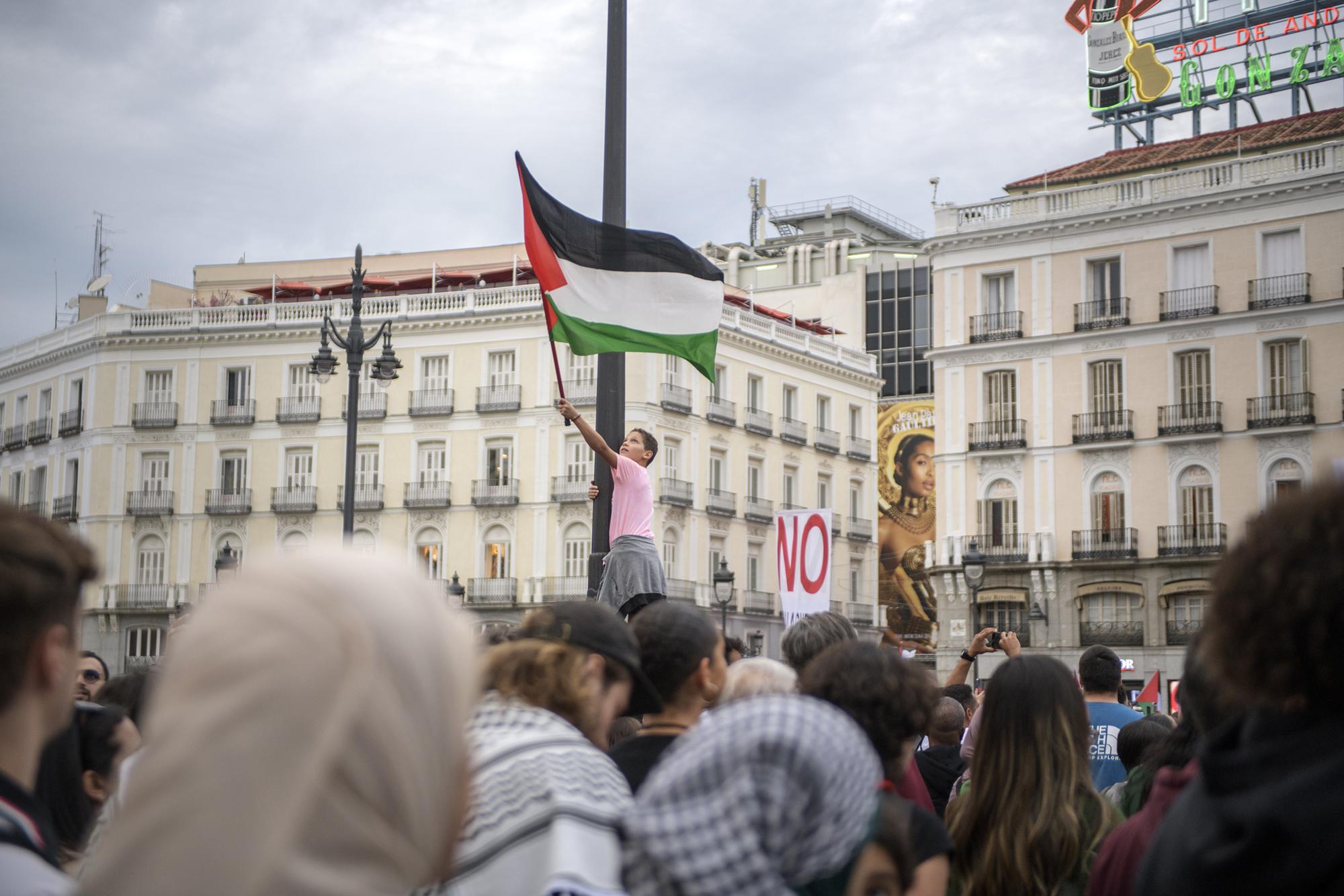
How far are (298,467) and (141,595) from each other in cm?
803

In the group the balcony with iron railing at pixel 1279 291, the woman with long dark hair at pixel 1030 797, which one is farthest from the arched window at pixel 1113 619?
the woman with long dark hair at pixel 1030 797

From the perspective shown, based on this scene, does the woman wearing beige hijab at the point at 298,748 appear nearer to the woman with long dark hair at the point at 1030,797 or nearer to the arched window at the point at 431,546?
the woman with long dark hair at the point at 1030,797

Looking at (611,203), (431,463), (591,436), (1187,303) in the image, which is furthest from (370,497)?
(591,436)

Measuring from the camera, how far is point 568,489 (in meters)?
53.1

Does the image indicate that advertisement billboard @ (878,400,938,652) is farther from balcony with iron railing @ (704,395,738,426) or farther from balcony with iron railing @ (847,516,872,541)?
balcony with iron railing @ (704,395,738,426)

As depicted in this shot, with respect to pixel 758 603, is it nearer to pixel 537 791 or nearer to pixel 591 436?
pixel 591 436

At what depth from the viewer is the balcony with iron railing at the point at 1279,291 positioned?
1641 inches

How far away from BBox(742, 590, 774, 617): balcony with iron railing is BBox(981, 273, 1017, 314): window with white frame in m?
16.2

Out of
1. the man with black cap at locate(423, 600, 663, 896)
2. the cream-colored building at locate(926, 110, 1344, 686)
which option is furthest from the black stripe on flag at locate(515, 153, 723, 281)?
the cream-colored building at locate(926, 110, 1344, 686)

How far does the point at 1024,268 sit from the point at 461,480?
21.9m

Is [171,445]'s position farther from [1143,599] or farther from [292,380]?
[1143,599]

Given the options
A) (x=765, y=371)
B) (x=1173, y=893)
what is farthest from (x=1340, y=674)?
(x=765, y=371)

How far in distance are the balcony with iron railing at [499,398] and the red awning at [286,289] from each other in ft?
33.6

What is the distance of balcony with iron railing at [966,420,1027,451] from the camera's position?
45000mm
